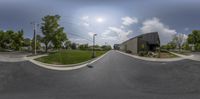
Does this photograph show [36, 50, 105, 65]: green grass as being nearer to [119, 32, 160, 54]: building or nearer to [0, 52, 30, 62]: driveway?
[0, 52, 30, 62]: driveway

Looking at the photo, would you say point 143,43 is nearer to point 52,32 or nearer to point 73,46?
point 73,46

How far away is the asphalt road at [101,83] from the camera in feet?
13.1

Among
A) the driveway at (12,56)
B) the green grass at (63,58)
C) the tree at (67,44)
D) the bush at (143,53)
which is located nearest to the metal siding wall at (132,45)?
the bush at (143,53)

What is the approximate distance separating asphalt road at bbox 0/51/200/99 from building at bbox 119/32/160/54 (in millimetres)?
586

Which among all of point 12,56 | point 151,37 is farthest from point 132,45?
point 12,56

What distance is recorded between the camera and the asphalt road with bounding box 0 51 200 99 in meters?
4.00

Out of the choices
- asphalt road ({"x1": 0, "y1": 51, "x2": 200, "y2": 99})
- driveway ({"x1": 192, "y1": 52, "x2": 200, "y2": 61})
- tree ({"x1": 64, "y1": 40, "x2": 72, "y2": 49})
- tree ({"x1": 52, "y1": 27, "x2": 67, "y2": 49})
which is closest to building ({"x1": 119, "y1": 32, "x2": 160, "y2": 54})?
asphalt road ({"x1": 0, "y1": 51, "x2": 200, "y2": 99})

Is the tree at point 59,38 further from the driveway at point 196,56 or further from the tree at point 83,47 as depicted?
the driveway at point 196,56

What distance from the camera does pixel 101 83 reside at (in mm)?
4578

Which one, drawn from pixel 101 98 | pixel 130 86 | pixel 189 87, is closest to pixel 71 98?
pixel 101 98

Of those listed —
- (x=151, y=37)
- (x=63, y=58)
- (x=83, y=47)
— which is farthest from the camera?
(x=83, y=47)

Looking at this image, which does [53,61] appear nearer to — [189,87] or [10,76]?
[10,76]

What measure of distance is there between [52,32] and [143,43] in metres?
1.95

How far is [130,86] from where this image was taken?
14.1ft
